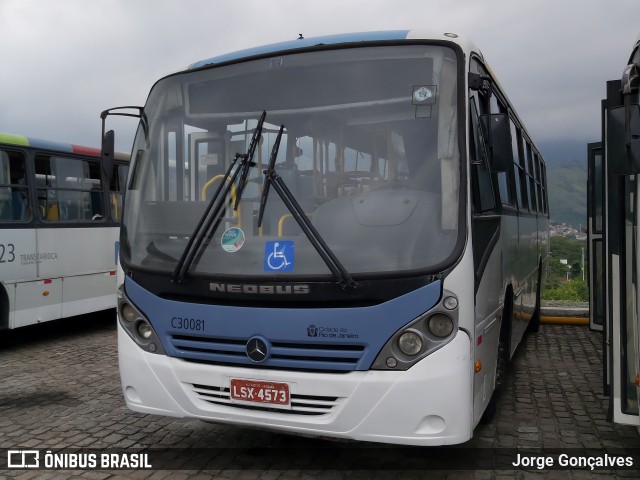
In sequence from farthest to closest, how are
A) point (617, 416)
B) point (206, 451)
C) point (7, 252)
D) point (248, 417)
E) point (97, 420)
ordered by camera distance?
1. point (7, 252)
2. point (97, 420)
3. point (206, 451)
4. point (617, 416)
5. point (248, 417)

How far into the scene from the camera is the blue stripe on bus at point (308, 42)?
4238 millimetres

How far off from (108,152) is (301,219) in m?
2.04

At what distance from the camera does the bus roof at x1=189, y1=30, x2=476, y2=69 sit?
4.14 metres

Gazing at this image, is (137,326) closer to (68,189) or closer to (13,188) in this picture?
(13,188)

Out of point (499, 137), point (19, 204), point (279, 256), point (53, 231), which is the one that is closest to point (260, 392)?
point (279, 256)

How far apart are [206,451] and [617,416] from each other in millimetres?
2957

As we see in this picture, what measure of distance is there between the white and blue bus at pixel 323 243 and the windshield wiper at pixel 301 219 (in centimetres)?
1

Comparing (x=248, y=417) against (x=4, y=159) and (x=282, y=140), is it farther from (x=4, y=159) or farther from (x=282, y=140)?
(x=4, y=159)

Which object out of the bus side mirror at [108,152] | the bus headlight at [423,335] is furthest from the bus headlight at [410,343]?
the bus side mirror at [108,152]

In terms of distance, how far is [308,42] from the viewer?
4465mm

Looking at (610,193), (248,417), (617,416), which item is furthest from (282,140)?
(617,416)

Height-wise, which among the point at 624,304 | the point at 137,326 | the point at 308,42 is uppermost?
the point at 308,42

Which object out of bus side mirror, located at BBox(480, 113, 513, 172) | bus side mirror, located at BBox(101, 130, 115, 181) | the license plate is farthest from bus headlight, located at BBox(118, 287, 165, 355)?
bus side mirror, located at BBox(480, 113, 513, 172)

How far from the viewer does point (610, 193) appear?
14.9ft
